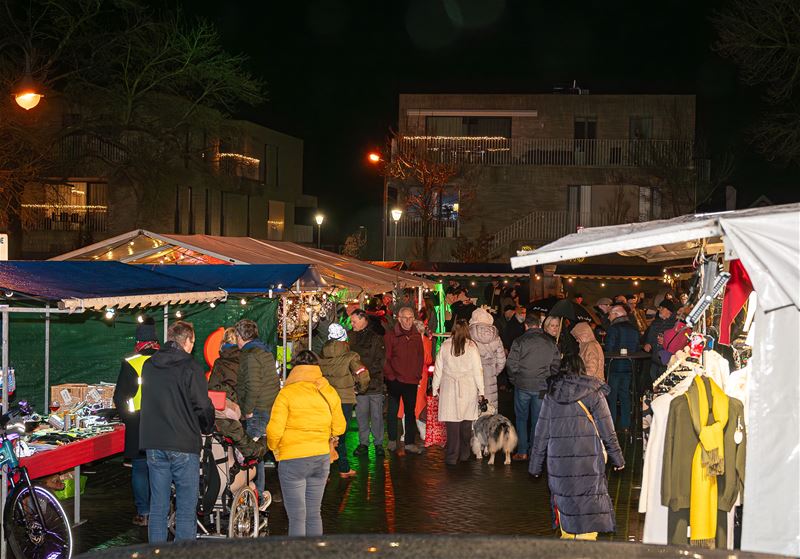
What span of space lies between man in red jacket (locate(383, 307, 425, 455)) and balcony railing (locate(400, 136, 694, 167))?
27.5 metres

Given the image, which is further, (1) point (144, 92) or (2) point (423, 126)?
(2) point (423, 126)

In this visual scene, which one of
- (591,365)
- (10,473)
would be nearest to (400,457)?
(591,365)

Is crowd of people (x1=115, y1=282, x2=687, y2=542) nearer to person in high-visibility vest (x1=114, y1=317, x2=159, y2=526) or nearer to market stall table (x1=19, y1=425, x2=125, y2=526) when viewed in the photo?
person in high-visibility vest (x1=114, y1=317, x2=159, y2=526)

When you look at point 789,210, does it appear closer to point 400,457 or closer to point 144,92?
point 400,457

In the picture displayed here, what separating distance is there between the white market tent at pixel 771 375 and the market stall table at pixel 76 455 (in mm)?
5674

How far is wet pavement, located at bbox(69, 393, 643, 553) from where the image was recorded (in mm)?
9344

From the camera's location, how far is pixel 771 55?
80.1 feet

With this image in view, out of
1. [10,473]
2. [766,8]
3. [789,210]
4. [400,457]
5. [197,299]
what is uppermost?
[766,8]

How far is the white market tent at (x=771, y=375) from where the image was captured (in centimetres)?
492

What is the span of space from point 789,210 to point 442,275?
2977 centimetres

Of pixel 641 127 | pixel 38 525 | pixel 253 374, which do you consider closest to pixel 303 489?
pixel 38 525

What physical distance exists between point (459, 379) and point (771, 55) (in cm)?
1601

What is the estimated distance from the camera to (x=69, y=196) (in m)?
44.0

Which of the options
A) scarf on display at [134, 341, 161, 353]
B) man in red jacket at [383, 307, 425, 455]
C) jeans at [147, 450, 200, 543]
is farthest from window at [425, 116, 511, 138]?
jeans at [147, 450, 200, 543]
